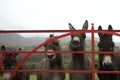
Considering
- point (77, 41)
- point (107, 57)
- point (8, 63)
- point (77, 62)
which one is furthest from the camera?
point (8, 63)

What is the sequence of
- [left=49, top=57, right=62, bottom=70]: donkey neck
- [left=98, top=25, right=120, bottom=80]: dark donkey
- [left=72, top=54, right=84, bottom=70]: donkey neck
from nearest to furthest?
[left=98, top=25, right=120, bottom=80]: dark donkey
[left=72, top=54, right=84, bottom=70]: donkey neck
[left=49, top=57, right=62, bottom=70]: donkey neck

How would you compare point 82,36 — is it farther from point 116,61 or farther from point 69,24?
point 116,61

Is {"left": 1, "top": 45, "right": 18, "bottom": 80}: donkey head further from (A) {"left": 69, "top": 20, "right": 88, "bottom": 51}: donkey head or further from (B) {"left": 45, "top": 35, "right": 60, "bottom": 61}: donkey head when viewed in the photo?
(A) {"left": 69, "top": 20, "right": 88, "bottom": 51}: donkey head

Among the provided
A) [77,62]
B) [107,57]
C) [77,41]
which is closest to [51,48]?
[77,41]

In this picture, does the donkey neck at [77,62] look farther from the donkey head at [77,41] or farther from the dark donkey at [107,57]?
the dark donkey at [107,57]

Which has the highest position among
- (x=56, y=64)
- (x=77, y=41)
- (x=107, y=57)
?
(x=77, y=41)

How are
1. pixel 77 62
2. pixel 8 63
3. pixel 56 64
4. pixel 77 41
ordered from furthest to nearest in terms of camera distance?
pixel 8 63
pixel 56 64
pixel 77 62
pixel 77 41

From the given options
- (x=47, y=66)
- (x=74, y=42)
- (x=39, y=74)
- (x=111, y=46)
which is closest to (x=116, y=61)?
(x=111, y=46)

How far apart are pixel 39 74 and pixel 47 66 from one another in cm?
125

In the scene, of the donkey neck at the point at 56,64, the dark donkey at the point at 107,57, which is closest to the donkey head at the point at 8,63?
the donkey neck at the point at 56,64

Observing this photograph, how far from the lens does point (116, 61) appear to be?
8867 millimetres

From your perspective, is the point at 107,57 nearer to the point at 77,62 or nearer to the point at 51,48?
the point at 77,62

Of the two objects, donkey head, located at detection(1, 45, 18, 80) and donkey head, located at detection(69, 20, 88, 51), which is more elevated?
donkey head, located at detection(69, 20, 88, 51)

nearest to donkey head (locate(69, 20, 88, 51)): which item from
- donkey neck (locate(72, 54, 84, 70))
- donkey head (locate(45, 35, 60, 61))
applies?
donkey neck (locate(72, 54, 84, 70))
